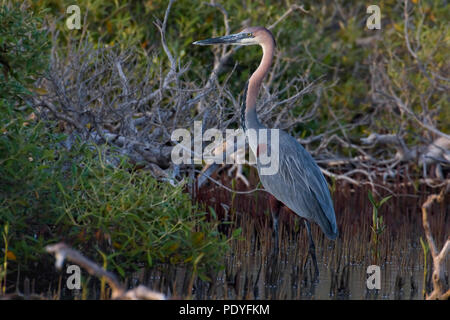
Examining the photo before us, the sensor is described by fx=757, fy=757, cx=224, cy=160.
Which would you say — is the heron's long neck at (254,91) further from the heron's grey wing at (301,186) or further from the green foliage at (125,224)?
the green foliage at (125,224)

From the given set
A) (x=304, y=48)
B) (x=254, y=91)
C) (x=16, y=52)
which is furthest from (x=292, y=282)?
(x=304, y=48)

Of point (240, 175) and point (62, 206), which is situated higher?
point (240, 175)

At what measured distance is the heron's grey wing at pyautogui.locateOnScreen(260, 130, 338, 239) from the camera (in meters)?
6.04

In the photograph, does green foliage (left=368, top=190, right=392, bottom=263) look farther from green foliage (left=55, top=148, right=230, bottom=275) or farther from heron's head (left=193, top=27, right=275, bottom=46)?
heron's head (left=193, top=27, right=275, bottom=46)

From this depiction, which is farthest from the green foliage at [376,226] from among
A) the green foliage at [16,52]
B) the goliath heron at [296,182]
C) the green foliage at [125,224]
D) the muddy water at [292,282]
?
the green foliage at [16,52]

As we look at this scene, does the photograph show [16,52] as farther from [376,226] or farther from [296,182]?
[376,226]

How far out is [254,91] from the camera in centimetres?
648

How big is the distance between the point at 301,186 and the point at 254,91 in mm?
933

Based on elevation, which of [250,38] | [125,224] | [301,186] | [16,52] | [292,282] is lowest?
[292,282]

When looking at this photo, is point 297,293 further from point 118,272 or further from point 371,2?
point 371,2

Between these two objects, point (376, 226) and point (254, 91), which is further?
point (254, 91)

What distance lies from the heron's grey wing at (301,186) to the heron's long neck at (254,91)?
0.27 m

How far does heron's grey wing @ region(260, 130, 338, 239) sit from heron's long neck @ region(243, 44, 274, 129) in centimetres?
27

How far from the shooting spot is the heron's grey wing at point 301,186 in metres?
6.04
